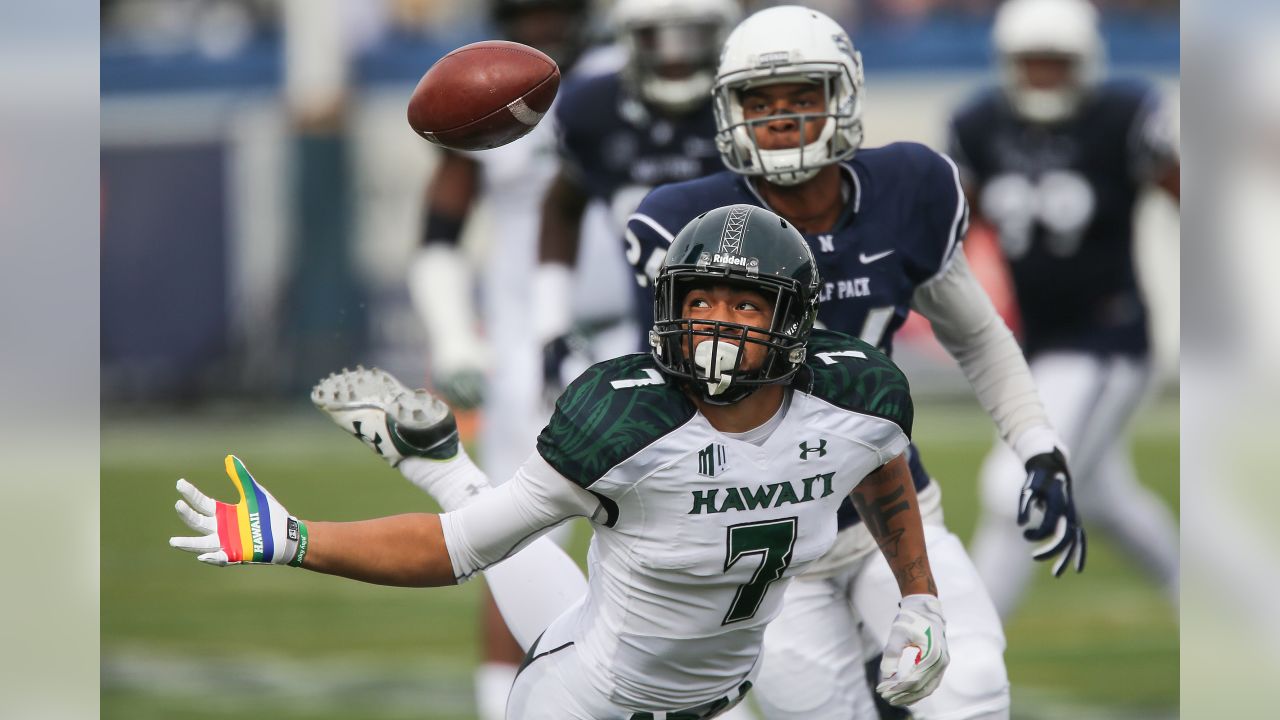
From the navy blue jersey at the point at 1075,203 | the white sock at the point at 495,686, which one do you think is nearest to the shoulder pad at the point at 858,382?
the white sock at the point at 495,686

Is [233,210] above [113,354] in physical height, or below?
above

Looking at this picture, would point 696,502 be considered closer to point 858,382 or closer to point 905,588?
point 858,382

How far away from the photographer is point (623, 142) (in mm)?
4297

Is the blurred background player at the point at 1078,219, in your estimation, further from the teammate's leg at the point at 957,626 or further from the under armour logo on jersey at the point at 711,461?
the under armour logo on jersey at the point at 711,461

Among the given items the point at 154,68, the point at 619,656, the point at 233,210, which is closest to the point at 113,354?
the point at 233,210

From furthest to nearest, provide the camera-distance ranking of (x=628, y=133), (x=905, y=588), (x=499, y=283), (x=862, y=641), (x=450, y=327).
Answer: (x=499, y=283) < (x=450, y=327) < (x=628, y=133) < (x=862, y=641) < (x=905, y=588)

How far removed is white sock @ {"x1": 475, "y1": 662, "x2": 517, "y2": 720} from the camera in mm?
4316

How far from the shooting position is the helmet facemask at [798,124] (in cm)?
307

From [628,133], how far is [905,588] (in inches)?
Answer: 70.4

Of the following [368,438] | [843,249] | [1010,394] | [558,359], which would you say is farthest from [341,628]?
[843,249]

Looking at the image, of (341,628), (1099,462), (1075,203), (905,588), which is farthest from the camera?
(341,628)

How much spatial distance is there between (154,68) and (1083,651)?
10029 mm
